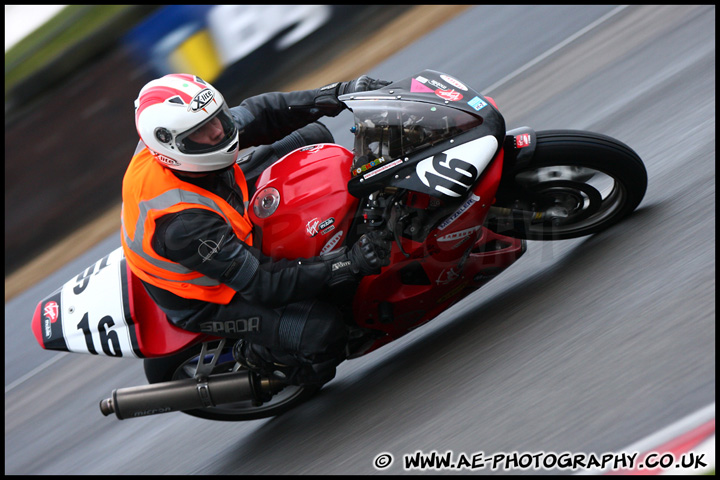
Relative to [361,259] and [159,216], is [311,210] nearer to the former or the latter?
[361,259]

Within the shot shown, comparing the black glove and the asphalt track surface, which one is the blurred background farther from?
the black glove

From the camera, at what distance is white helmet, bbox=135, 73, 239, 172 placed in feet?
11.2

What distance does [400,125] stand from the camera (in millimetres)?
3541

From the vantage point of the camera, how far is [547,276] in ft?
13.5

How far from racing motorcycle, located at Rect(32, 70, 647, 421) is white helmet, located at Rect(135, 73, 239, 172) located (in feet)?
1.57

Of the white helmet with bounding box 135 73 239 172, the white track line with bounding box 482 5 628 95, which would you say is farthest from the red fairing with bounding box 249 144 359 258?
the white track line with bounding box 482 5 628 95

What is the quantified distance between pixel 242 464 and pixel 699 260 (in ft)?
8.79

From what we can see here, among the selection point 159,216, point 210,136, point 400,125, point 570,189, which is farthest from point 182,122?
point 570,189

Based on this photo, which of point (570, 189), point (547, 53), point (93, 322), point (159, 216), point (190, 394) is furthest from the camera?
point (547, 53)

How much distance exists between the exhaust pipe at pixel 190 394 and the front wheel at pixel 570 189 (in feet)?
5.09

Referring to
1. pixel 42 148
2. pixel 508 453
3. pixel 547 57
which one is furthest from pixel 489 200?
pixel 42 148

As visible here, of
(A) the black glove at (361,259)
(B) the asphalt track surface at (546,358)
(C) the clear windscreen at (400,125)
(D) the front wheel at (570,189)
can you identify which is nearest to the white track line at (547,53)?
(B) the asphalt track surface at (546,358)

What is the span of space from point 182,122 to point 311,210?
2.53 ft

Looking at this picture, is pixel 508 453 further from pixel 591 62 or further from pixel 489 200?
pixel 591 62
